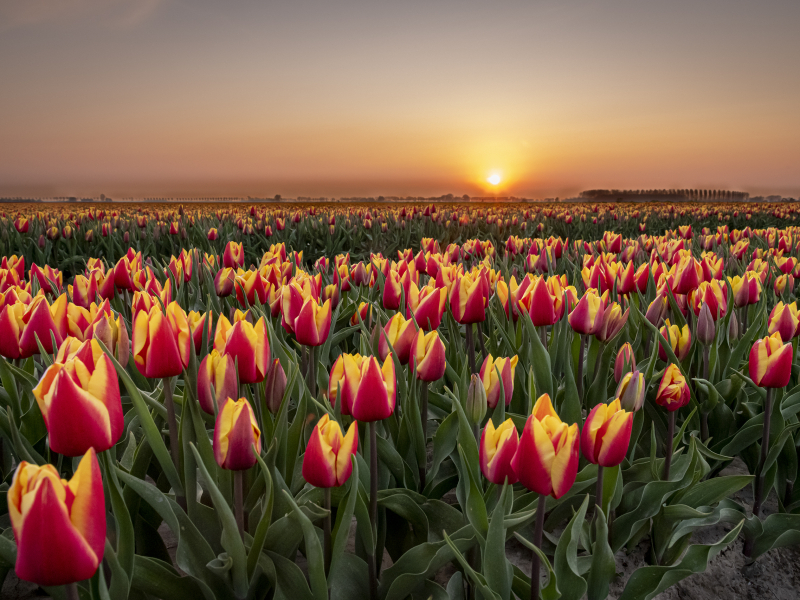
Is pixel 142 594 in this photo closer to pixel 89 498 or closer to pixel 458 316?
pixel 89 498

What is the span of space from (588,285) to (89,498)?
276 cm

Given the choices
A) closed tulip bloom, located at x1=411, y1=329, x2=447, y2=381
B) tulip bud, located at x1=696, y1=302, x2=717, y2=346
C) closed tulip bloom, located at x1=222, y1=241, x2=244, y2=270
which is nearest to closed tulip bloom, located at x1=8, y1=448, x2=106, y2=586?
closed tulip bloom, located at x1=411, y1=329, x2=447, y2=381

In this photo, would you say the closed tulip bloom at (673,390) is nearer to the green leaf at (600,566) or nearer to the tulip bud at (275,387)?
the green leaf at (600,566)

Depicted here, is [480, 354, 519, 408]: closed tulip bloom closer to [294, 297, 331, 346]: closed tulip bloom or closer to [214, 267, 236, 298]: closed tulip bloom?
[294, 297, 331, 346]: closed tulip bloom

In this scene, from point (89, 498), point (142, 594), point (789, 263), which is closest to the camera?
point (89, 498)

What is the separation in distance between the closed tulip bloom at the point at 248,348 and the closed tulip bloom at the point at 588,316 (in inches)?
48.1

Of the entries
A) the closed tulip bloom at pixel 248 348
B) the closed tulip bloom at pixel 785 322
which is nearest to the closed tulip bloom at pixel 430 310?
the closed tulip bloom at pixel 248 348

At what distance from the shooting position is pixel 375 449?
1.30 m

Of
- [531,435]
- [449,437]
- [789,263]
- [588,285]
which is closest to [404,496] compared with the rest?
[449,437]

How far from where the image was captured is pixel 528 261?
4.21 meters

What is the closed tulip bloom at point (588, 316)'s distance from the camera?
2045mm

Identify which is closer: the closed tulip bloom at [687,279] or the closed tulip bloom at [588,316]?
the closed tulip bloom at [588,316]

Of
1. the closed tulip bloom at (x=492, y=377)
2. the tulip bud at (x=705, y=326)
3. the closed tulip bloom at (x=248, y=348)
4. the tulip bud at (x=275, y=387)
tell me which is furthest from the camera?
the tulip bud at (x=705, y=326)

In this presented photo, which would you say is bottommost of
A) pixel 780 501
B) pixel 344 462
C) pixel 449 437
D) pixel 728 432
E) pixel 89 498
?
pixel 780 501
